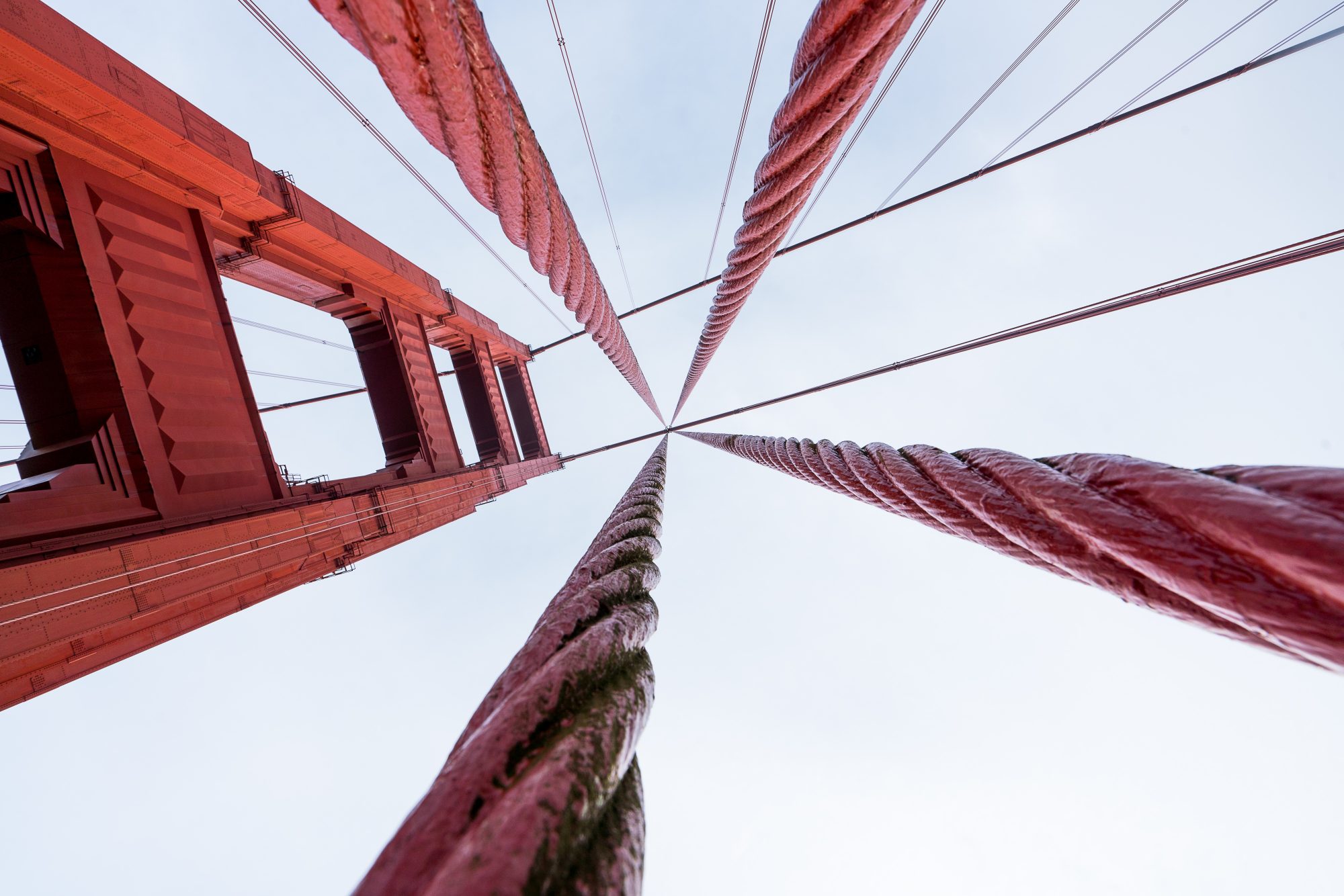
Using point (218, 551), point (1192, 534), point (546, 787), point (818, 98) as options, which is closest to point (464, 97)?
point (818, 98)

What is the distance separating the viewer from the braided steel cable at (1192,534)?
71cm

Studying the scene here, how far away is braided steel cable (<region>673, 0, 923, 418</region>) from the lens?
1.73 metres

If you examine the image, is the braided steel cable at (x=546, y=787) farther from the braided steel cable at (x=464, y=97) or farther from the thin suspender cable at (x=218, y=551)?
the thin suspender cable at (x=218, y=551)

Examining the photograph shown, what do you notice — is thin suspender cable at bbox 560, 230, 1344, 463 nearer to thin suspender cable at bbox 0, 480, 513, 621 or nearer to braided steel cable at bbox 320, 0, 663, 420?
braided steel cable at bbox 320, 0, 663, 420

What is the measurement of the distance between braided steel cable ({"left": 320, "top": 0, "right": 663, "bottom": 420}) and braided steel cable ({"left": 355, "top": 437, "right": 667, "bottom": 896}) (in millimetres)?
1432

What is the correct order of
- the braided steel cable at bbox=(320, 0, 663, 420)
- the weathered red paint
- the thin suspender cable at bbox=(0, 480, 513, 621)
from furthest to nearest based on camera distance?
1. the weathered red paint
2. the thin suspender cable at bbox=(0, 480, 513, 621)
3. the braided steel cable at bbox=(320, 0, 663, 420)

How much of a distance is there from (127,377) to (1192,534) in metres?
7.18

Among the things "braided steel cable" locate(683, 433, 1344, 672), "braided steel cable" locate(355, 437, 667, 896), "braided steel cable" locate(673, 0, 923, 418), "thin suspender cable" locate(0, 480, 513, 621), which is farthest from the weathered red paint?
"braided steel cable" locate(683, 433, 1344, 672)

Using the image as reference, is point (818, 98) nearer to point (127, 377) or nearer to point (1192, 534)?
point (1192, 534)

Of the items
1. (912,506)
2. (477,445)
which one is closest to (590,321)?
(912,506)

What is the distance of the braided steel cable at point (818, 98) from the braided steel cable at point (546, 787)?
1.85 meters

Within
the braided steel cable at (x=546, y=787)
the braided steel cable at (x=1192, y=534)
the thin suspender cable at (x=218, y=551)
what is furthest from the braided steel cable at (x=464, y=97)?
the thin suspender cable at (x=218, y=551)

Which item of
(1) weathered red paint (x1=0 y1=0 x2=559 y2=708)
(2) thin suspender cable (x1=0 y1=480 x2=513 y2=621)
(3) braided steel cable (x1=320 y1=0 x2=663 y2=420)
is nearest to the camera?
(3) braided steel cable (x1=320 y1=0 x2=663 y2=420)

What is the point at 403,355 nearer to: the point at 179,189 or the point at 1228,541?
the point at 179,189
